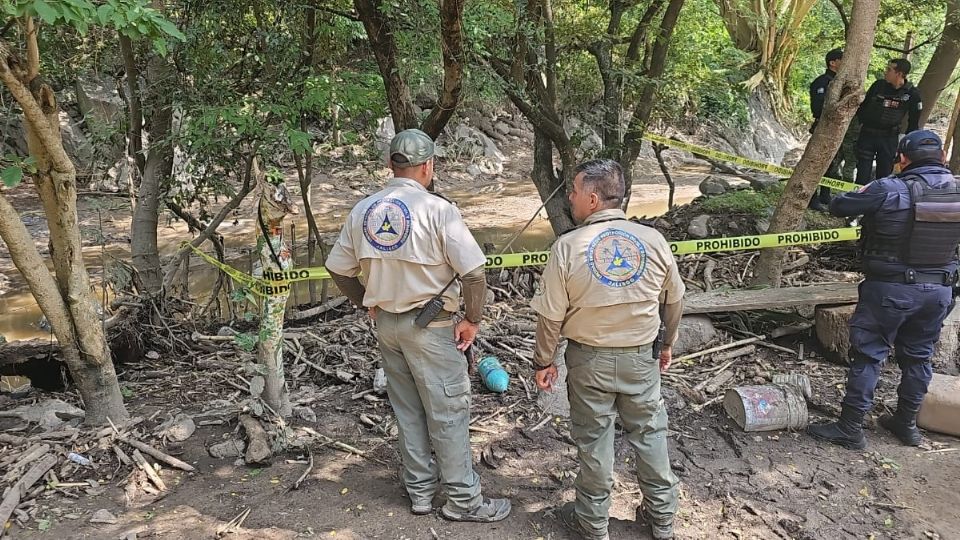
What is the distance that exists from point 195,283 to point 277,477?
8.02 m

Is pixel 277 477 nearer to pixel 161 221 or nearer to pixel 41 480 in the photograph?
pixel 41 480

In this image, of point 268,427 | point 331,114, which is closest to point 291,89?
point 331,114

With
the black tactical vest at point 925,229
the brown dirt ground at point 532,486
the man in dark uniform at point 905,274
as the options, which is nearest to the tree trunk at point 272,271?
the brown dirt ground at point 532,486

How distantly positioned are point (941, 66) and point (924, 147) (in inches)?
241

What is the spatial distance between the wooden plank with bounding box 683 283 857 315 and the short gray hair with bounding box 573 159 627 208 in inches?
106

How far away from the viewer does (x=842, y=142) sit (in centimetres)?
762

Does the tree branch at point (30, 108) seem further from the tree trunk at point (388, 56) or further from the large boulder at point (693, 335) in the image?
the large boulder at point (693, 335)

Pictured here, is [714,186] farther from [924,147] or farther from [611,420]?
[611,420]

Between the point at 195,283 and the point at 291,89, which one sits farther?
the point at 195,283

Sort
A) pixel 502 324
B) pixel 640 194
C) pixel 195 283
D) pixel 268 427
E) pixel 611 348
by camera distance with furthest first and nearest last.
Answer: pixel 640 194 < pixel 195 283 < pixel 502 324 < pixel 268 427 < pixel 611 348

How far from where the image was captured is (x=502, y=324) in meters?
6.10

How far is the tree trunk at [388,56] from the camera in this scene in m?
5.16

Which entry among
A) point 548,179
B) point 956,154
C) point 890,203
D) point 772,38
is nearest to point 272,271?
point 890,203

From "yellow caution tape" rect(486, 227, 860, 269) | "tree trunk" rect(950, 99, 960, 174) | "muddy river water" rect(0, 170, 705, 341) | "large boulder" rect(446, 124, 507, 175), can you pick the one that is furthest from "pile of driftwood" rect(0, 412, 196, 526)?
"large boulder" rect(446, 124, 507, 175)
